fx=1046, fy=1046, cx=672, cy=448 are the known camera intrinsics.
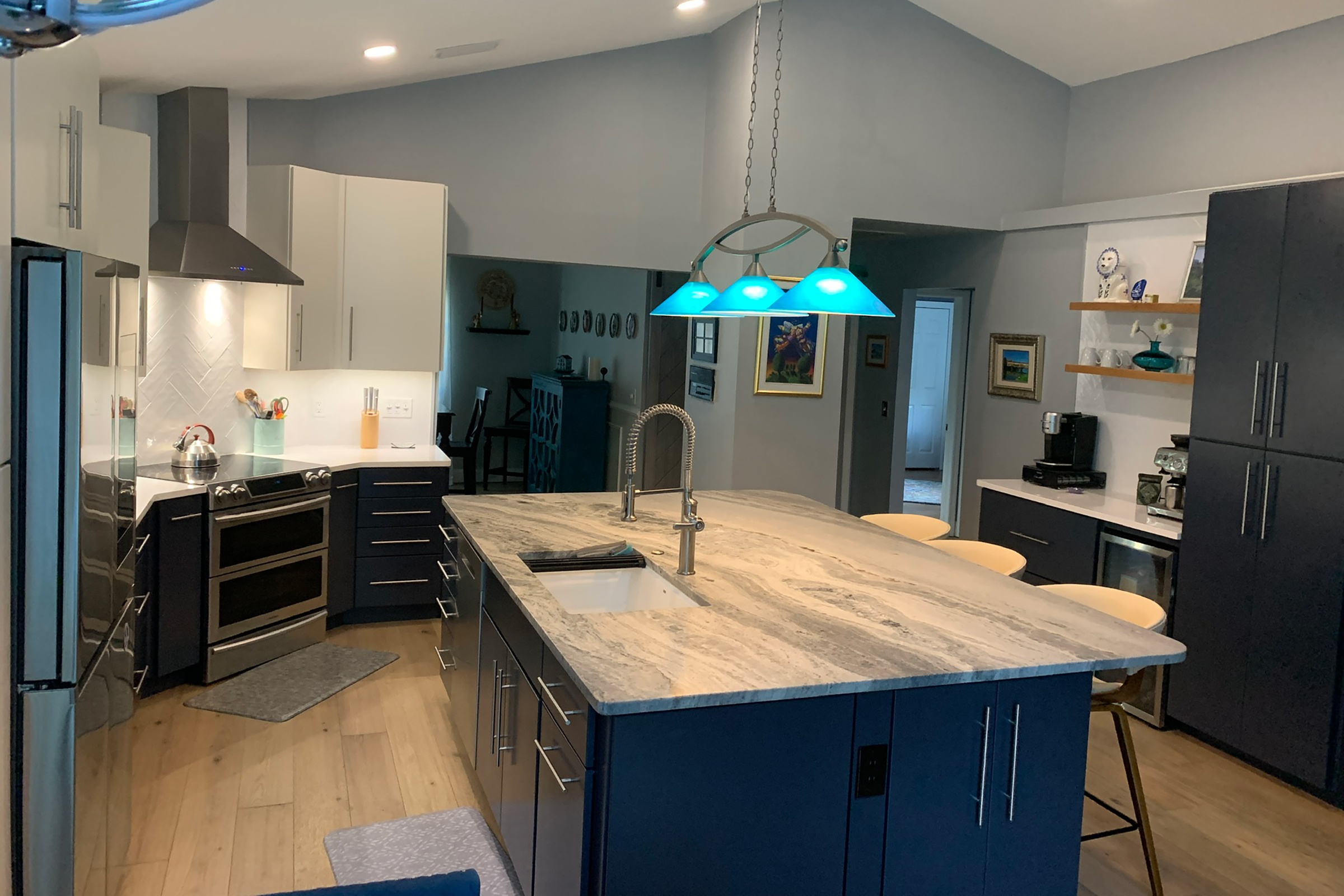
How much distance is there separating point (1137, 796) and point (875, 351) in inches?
217

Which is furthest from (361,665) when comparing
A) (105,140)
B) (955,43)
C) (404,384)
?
(955,43)

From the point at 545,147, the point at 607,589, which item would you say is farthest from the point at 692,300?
the point at 545,147

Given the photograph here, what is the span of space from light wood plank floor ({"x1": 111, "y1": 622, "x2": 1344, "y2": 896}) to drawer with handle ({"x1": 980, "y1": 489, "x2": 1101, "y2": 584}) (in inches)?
29.8

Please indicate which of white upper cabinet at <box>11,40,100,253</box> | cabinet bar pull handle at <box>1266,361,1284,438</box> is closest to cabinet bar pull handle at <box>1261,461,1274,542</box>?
cabinet bar pull handle at <box>1266,361,1284,438</box>

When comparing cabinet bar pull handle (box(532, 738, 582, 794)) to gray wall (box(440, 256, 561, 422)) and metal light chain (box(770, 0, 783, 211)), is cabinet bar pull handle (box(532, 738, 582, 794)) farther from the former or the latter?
gray wall (box(440, 256, 561, 422))

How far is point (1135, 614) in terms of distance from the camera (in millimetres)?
3129

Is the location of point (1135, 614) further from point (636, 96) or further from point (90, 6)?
point (636, 96)

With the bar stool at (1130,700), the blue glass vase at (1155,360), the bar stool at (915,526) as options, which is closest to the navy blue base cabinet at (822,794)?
the bar stool at (1130,700)

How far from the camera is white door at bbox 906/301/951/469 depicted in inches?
462

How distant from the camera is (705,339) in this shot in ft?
22.6

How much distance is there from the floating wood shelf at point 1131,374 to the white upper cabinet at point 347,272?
345 cm

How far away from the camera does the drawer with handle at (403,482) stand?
5422mm

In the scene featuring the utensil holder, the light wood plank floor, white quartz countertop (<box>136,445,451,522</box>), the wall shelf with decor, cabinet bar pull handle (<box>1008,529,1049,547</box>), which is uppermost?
the wall shelf with decor

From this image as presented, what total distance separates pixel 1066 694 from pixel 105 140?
3.81 metres
